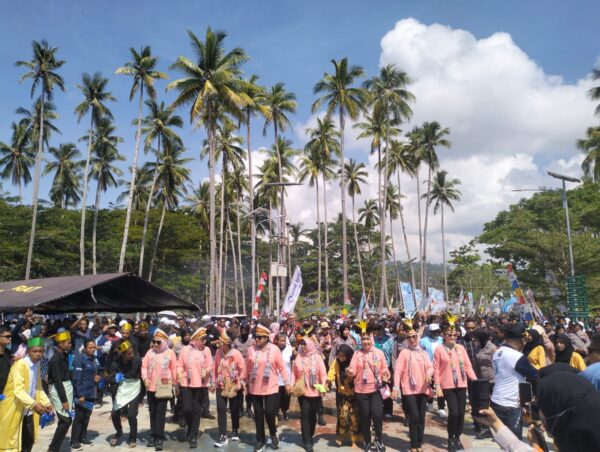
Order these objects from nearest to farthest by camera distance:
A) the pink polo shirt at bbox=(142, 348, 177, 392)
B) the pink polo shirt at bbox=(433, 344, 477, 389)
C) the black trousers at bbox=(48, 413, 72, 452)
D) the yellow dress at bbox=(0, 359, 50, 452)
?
the yellow dress at bbox=(0, 359, 50, 452) → the black trousers at bbox=(48, 413, 72, 452) → the pink polo shirt at bbox=(433, 344, 477, 389) → the pink polo shirt at bbox=(142, 348, 177, 392)

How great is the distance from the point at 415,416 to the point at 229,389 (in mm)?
3041

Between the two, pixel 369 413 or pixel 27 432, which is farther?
pixel 369 413

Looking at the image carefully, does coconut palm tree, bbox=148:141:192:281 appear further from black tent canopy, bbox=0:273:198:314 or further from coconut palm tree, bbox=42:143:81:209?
black tent canopy, bbox=0:273:198:314

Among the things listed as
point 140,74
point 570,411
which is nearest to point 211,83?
point 140,74

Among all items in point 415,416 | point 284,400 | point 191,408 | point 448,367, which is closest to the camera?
point 415,416

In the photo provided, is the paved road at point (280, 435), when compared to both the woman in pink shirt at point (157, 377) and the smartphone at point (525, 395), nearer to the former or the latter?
the woman in pink shirt at point (157, 377)

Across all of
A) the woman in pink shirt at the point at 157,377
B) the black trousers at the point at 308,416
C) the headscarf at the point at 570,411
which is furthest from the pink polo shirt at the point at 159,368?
the headscarf at the point at 570,411

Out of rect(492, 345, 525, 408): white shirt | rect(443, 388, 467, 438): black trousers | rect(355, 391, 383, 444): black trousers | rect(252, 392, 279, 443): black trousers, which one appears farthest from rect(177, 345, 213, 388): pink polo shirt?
rect(492, 345, 525, 408): white shirt

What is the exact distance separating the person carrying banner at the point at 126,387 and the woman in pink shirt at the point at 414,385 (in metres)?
4.33

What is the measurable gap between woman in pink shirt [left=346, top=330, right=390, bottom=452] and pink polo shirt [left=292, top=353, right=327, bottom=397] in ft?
1.87

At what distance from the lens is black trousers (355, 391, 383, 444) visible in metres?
7.49

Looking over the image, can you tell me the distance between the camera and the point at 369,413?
24.8 feet

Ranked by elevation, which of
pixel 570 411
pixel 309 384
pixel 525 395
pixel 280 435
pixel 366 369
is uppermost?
pixel 570 411

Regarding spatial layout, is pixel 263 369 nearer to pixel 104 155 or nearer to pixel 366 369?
pixel 366 369
